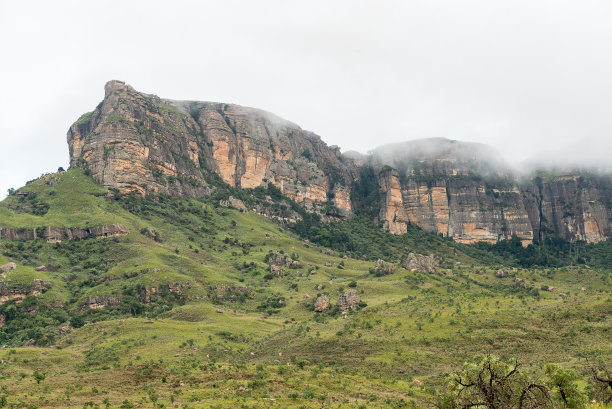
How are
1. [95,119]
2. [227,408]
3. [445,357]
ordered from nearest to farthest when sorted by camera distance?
[227,408] → [445,357] → [95,119]

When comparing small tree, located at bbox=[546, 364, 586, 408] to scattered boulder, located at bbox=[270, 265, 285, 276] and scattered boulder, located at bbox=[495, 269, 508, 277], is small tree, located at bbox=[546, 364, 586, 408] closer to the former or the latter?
scattered boulder, located at bbox=[270, 265, 285, 276]

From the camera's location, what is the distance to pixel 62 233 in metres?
119

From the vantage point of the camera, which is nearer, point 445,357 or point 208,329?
point 445,357

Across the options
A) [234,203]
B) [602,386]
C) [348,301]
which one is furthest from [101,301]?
[234,203]

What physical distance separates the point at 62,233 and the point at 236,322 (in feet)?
202

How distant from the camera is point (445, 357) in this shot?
196 feet

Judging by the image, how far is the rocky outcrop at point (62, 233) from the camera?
113812 millimetres

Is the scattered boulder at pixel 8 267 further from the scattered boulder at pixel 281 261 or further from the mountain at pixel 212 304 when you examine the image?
the scattered boulder at pixel 281 261

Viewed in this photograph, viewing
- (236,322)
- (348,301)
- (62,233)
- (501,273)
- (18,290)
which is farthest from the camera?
(501,273)

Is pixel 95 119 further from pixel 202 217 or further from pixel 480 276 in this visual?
pixel 480 276

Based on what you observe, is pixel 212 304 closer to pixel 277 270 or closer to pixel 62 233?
pixel 277 270

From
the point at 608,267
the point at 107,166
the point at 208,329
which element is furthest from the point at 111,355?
the point at 608,267

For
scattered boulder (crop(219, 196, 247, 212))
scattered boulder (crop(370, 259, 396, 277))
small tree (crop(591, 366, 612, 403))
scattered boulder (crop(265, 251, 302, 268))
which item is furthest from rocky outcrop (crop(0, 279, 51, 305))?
small tree (crop(591, 366, 612, 403))

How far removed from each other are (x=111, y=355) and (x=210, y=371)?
893 inches
